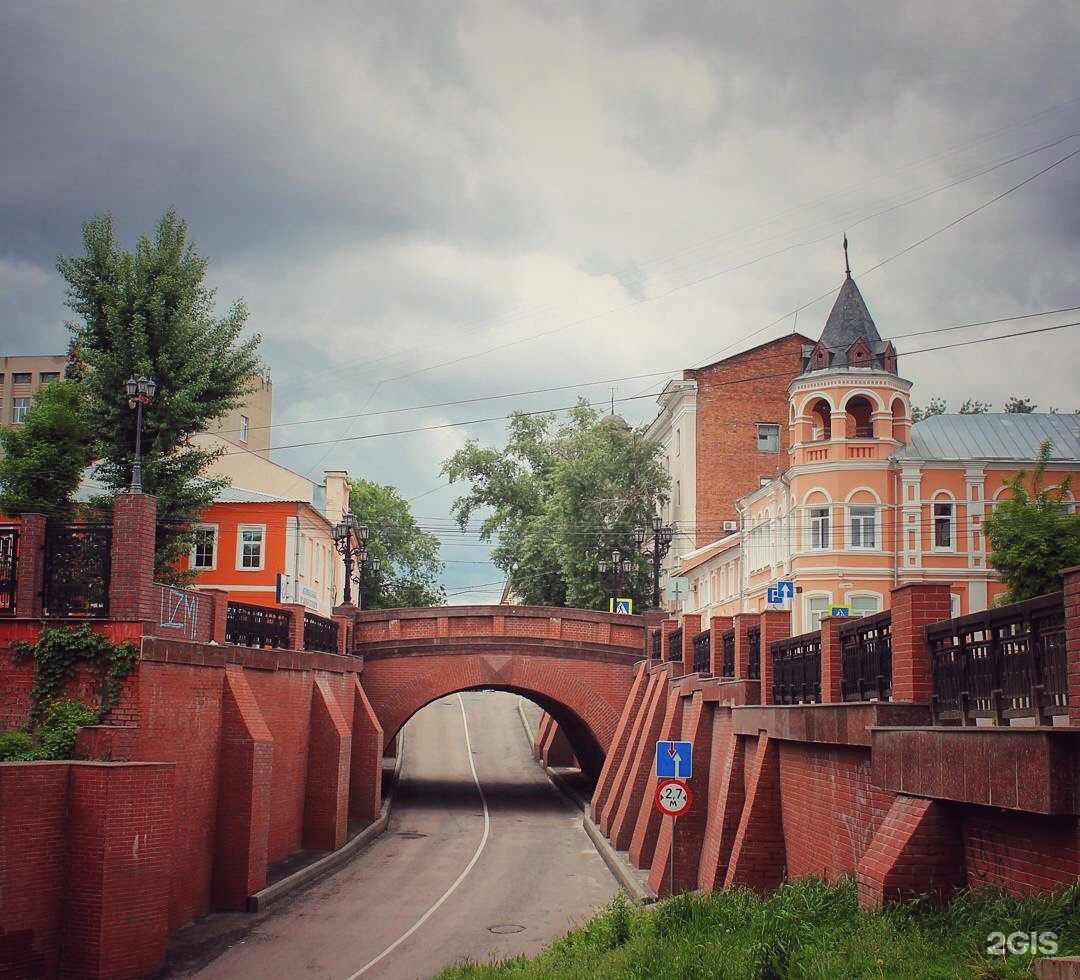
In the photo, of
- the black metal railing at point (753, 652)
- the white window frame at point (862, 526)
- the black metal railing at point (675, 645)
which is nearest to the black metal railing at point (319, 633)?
the black metal railing at point (675, 645)

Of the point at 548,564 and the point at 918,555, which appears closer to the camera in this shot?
the point at 918,555

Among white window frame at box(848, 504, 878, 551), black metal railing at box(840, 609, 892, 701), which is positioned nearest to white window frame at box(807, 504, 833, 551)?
white window frame at box(848, 504, 878, 551)

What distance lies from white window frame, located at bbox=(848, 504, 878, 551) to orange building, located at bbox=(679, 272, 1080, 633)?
32 mm

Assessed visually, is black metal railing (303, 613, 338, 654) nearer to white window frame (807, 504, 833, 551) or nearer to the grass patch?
the grass patch

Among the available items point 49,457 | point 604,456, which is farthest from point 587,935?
point 604,456

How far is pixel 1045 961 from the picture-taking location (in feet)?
19.1

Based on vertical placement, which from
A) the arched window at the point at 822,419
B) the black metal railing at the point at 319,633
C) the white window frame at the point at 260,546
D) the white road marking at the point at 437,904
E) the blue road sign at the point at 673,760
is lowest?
the white road marking at the point at 437,904

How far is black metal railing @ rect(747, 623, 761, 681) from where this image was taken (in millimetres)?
17141

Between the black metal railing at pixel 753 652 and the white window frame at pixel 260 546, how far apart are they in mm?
30288

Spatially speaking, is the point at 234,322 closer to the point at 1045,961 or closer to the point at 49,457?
the point at 49,457

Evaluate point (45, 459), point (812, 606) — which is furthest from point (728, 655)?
point (812, 606)

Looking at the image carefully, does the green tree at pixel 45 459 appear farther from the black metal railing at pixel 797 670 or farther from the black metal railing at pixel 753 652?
the black metal railing at pixel 797 670

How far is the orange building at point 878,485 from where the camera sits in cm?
3716

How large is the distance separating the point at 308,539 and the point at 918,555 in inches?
935
